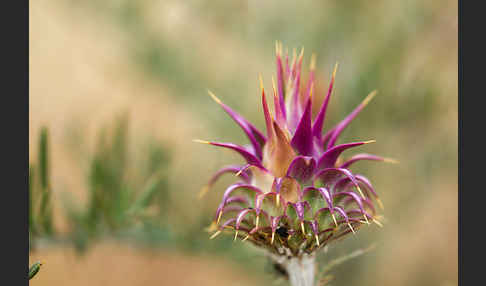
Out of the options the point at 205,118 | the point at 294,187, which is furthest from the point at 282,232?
the point at 205,118

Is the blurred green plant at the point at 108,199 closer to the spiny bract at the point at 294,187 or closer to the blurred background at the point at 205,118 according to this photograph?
the blurred background at the point at 205,118

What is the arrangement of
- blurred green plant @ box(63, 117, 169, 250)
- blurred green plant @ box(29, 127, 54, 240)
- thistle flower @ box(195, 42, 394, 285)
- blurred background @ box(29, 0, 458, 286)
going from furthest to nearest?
blurred background @ box(29, 0, 458, 286), blurred green plant @ box(63, 117, 169, 250), blurred green plant @ box(29, 127, 54, 240), thistle flower @ box(195, 42, 394, 285)

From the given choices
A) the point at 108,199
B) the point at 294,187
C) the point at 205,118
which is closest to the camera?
the point at 294,187

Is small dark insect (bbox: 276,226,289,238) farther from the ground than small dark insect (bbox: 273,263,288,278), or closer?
farther from the ground

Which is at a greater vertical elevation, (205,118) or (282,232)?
(205,118)

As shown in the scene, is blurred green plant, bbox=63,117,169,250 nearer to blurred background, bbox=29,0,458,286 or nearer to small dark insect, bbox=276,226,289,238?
blurred background, bbox=29,0,458,286

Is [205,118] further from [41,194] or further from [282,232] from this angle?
[282,232]

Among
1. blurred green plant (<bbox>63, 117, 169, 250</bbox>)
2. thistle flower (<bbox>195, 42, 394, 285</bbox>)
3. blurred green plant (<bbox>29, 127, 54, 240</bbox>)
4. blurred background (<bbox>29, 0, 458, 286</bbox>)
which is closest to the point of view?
thistle flower (<bbox>195, 42, 394, 285</bbox>)

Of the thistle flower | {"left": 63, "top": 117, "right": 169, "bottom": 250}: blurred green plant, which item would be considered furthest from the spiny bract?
{"left": 63, "top": 117, "right": 169, "bottom": 250}: blurred green plant
